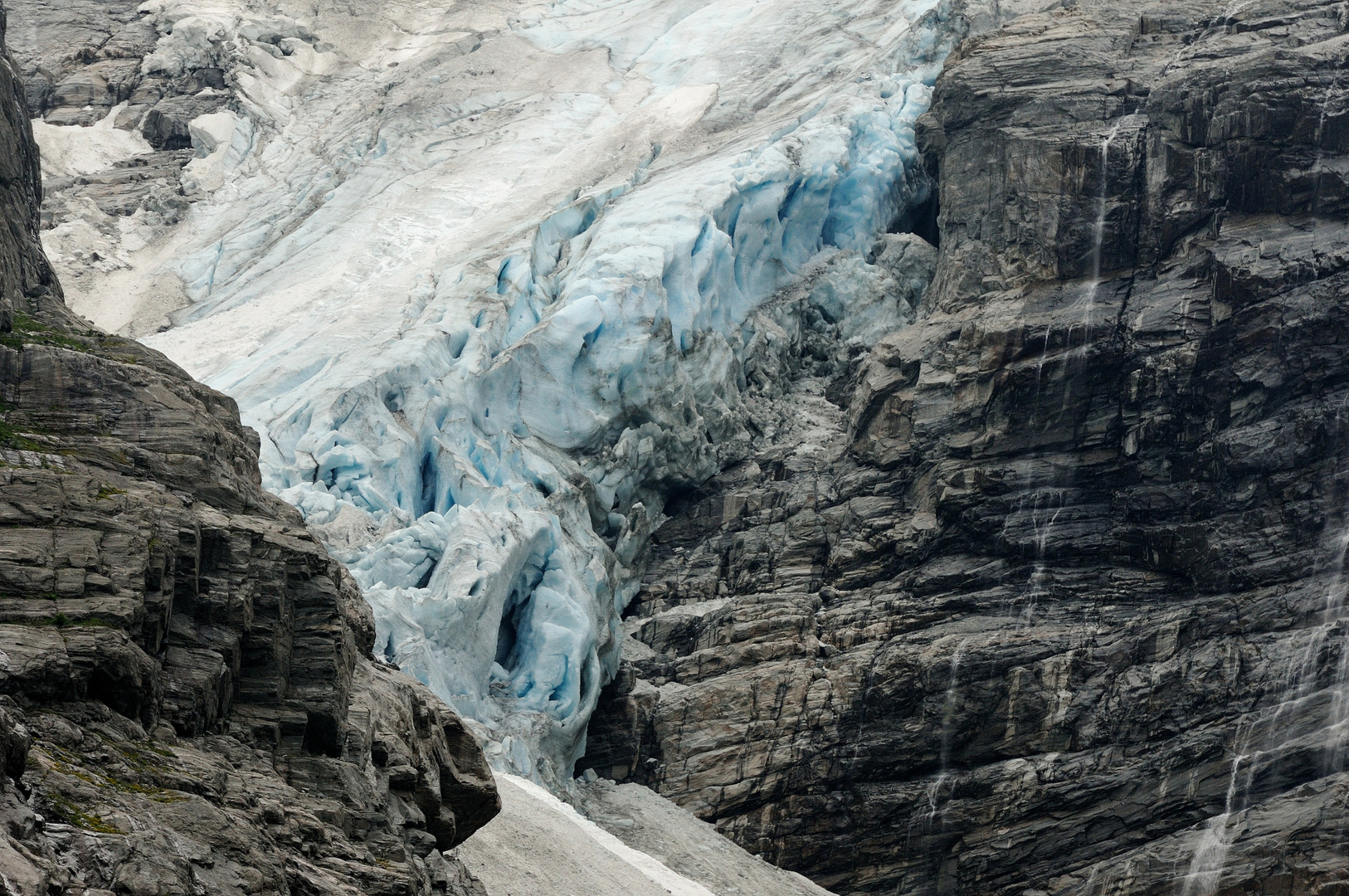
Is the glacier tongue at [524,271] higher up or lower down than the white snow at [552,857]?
higher up

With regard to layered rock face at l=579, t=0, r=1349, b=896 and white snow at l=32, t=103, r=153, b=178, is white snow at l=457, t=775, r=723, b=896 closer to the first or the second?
layered rock face at l=579, t=0, r=1349, b=896

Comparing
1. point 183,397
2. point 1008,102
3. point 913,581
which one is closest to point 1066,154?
point 1008,102

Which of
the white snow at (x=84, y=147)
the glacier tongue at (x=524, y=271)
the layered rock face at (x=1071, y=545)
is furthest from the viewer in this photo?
the white snow at (x=84, y=147)

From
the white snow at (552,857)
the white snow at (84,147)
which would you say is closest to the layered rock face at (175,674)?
the white snow at (552,857)

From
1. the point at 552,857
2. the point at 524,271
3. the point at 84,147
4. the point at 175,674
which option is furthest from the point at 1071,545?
the point at 84,147

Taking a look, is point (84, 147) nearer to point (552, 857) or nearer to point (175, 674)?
point (552, 857)

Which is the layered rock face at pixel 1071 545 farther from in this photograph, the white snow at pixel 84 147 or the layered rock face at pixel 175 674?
the white snow at pixel 84 147
